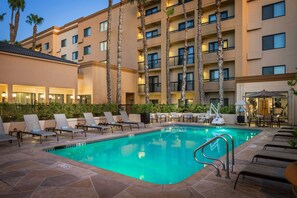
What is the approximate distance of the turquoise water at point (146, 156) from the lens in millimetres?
6477

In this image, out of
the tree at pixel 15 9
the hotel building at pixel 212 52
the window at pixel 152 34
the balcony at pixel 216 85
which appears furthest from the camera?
the tree at pixel 15 9

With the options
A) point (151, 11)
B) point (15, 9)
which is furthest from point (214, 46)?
point (15, 9)

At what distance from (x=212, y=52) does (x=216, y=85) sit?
11.3ft

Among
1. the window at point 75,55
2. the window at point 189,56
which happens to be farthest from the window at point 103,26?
the window at point 189,56

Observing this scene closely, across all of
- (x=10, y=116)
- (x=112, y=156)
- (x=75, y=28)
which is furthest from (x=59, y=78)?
(x=75, y=28)

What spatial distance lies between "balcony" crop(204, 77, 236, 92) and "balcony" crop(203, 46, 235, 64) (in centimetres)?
196

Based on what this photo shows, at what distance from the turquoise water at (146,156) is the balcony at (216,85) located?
1053cm

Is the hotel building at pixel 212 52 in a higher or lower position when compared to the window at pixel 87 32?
lower

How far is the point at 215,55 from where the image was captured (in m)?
22.0

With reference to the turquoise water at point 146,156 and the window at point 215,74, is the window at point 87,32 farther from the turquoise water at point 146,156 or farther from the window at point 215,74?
the turquoise water at point 146,156

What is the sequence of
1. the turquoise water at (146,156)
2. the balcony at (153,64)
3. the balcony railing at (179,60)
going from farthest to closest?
the balcony at (153,64), the balcony railing at (179,60), the turquoise water at (146,156)

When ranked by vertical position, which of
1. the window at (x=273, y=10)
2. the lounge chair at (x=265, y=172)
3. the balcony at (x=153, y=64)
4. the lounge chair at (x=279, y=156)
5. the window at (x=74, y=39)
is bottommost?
the lounge chair at (x=265, y=172)

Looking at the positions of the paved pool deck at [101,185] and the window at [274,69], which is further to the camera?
the window at [274,69]

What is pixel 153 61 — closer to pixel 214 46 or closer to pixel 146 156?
pixel 214 46
